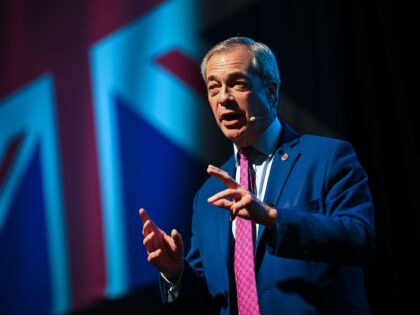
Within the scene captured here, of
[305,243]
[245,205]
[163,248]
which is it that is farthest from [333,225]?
[163,248]

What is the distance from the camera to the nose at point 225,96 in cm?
163

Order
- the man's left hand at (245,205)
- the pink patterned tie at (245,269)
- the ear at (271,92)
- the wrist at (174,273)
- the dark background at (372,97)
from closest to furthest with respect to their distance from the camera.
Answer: the man's left hand at (245,205)
the pink patterned tie at (245,269)
the wrist at (174,273)
the ear at (271,92)
the dark background at (372,97)

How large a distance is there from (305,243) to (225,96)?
54cm

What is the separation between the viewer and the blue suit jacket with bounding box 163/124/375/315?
128 cm

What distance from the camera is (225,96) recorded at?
5.35 ft

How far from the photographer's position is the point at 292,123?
8.80 feet

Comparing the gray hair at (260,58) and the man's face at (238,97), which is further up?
the gray hair at (260,58)

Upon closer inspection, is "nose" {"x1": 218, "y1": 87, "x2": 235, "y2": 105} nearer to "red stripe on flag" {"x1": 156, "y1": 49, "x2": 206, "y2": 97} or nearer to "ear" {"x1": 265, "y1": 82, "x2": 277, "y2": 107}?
"ear" {"x1": 265, "y1": 82, "x2": 277, "y2": 107}

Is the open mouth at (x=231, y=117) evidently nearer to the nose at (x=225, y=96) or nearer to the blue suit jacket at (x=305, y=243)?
the nose at (x=225, y=96)

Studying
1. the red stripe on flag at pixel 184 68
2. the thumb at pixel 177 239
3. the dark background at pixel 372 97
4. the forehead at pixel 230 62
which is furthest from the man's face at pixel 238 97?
the red stripe on flag at pixel 184 68

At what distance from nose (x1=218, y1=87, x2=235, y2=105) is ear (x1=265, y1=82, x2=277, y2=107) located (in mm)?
132

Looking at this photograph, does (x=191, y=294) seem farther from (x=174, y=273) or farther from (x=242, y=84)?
(x=242, y=84)

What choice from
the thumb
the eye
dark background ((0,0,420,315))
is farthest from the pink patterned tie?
dark background ((0,0,420,315))

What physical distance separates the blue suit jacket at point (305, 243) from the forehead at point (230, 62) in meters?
0.24
